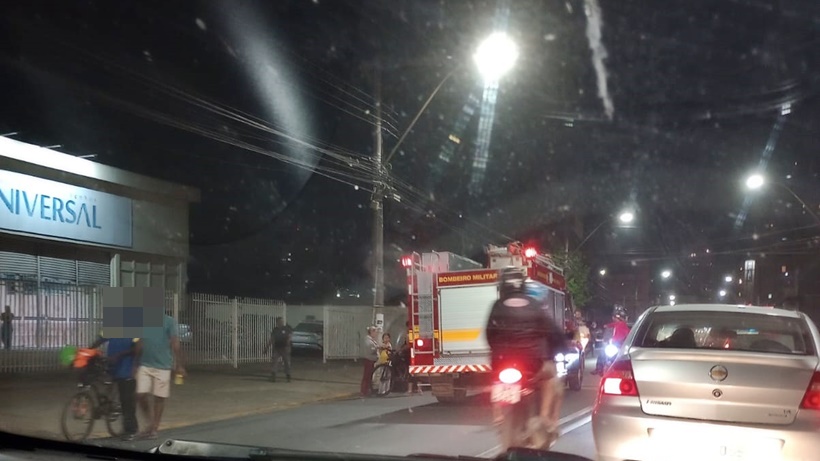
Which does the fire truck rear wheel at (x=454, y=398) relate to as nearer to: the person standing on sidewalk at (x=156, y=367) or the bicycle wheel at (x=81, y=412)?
the person standing on sidewalk at (x=156, y=367)

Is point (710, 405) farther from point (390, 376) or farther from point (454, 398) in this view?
point (390, 376)

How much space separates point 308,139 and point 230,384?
550 cm

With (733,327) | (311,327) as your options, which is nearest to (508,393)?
(733,327)

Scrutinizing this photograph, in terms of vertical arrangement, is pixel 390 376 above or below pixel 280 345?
below

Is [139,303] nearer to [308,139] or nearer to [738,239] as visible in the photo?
[308,139]

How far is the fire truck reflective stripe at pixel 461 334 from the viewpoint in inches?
533

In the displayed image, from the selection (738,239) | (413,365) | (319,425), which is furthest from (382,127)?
(738,239)

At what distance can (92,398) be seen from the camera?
8.73m

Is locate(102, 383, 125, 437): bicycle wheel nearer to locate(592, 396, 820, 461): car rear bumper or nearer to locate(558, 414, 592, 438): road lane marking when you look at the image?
locate(558, 414, 592, 438): road lane marking

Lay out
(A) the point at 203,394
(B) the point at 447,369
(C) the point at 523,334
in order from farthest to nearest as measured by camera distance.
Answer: (A) the point at 203,394 < (B) the point at 447,369 < (C) the point at 523,334

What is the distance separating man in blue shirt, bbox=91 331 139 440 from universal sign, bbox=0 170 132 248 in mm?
11332

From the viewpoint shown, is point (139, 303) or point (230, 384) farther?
point (230, 384)

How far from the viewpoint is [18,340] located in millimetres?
17250

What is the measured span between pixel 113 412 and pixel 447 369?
610 cm
